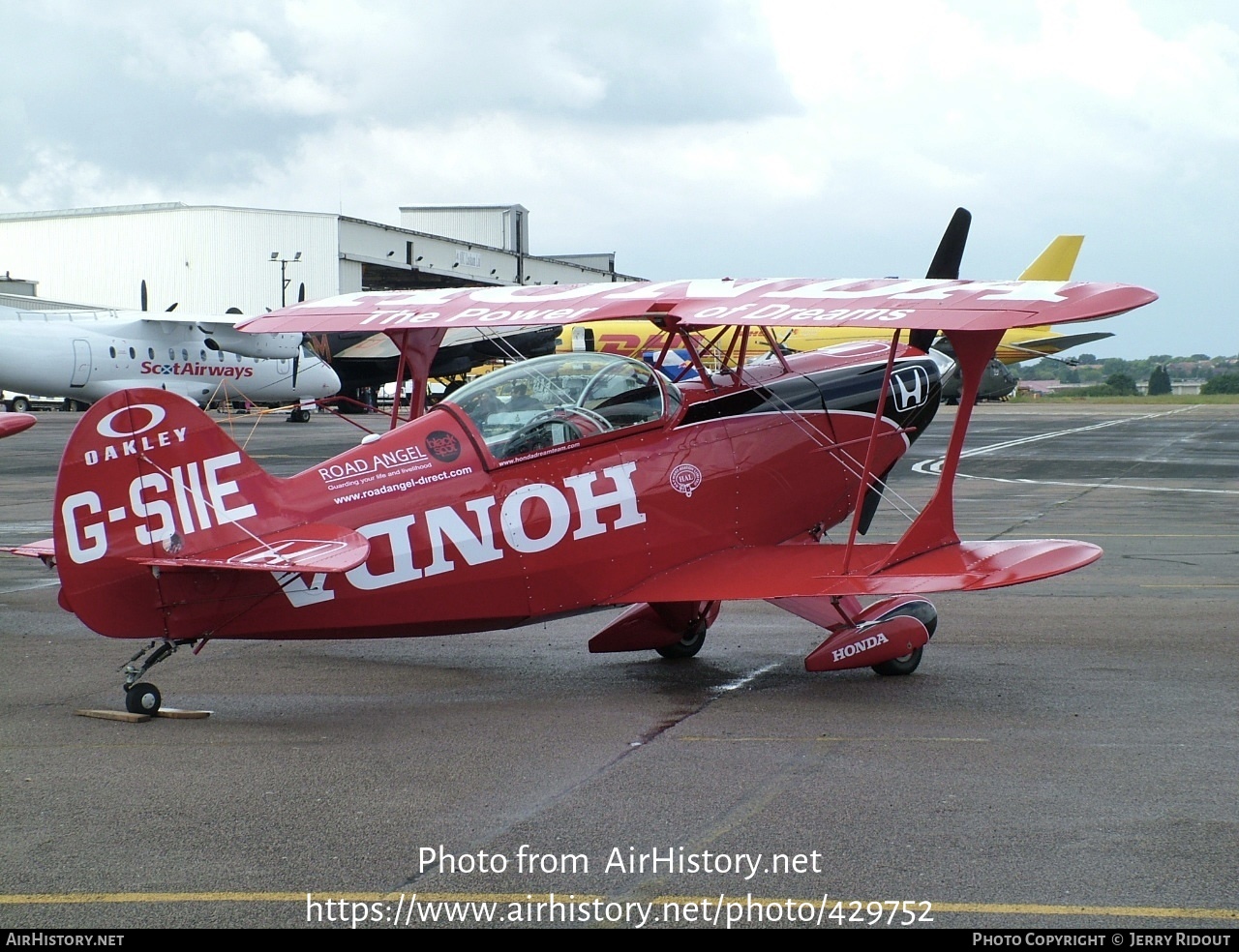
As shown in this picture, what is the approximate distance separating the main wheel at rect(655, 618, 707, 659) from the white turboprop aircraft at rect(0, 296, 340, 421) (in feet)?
81.8

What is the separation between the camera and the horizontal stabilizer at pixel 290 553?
19.8 feet

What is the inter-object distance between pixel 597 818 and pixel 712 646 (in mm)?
3868

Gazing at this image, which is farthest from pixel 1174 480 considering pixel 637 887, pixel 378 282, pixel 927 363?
pixel 378 282

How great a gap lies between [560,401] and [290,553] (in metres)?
2.05

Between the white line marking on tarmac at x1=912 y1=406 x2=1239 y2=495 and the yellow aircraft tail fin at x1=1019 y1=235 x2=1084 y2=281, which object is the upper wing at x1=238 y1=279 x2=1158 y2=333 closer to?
the white line marking on tarmac at x1=912 y1=406 x2=1239 y2=495

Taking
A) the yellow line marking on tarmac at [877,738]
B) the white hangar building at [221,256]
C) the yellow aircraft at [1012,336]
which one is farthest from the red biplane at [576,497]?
the white hangar building at [221,256]

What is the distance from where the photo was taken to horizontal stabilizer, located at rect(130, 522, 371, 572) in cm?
604

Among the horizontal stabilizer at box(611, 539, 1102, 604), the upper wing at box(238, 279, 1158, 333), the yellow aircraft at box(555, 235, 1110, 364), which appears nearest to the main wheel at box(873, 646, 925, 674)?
the horizontal stabilizer at box(611, 539, 1102, 604)

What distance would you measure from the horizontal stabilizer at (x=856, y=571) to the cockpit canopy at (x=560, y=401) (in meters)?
1.01

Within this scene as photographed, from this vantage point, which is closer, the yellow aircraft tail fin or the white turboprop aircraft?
the white turboprop aircraft

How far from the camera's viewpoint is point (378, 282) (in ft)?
231

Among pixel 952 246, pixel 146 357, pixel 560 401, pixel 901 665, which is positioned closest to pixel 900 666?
pixel 901 665

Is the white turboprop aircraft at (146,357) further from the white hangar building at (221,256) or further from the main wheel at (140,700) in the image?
the main wheel at (140,700)

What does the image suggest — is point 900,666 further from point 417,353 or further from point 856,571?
point 417,353
